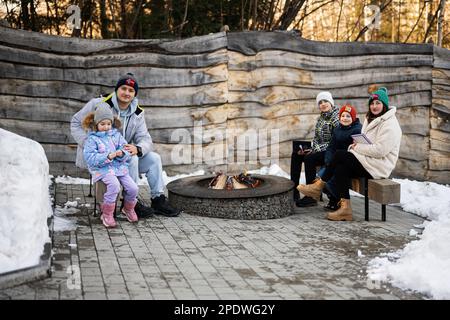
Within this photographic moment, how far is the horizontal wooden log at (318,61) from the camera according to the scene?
32.7 feet

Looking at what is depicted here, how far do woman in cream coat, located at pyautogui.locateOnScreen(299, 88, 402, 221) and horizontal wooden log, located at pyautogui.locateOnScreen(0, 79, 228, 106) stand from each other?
10.2 ft

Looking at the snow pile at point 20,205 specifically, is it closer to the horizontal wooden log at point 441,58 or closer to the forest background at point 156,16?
the forest background at point 156,16

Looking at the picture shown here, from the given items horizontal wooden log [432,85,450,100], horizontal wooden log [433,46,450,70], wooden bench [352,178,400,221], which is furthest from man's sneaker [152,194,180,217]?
horizontal wooden log [433,46,450,70]

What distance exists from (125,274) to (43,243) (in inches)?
29.5

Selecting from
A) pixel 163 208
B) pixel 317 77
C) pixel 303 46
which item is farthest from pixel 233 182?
pixel 303 46

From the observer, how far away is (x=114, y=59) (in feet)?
30.6

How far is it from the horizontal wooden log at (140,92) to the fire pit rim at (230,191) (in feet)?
6.92

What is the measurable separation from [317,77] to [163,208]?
4.35 m

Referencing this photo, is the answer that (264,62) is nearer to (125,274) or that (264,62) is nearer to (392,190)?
(392,190)

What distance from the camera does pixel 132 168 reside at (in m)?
6.91

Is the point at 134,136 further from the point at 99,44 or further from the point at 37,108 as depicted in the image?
the point at 99,44

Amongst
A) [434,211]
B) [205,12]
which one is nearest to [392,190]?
[434,211]

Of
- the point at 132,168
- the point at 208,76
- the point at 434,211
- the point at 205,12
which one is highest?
the point at 205,12
